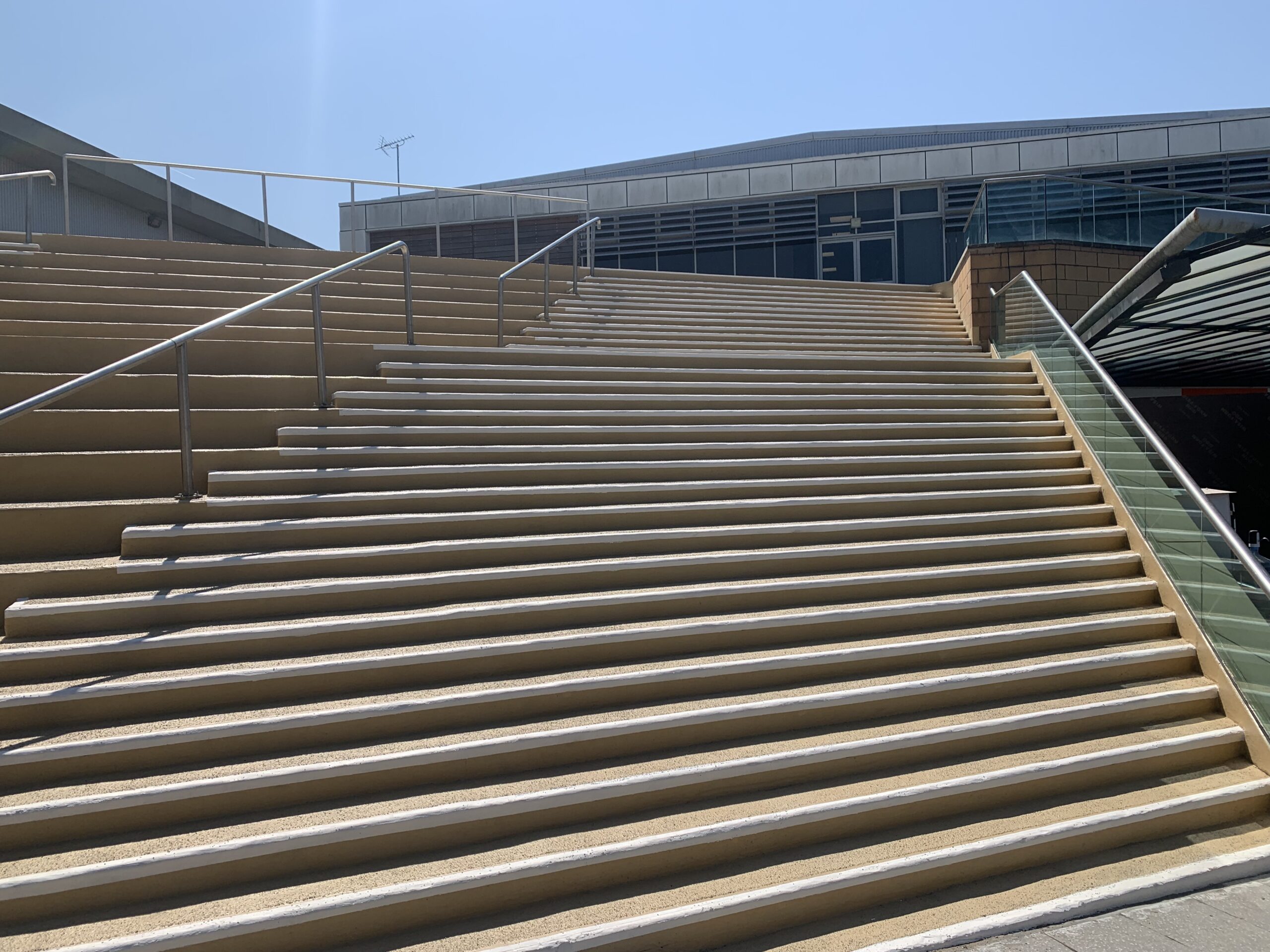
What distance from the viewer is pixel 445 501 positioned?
5.61 meters

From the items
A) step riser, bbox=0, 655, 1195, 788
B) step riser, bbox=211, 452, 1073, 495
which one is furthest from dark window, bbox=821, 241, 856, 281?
step riser, bbox=0, 655, 1195, 788

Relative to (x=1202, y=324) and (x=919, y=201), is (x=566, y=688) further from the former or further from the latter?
(x=919, y=201)

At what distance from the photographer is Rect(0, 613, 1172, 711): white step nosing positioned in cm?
388

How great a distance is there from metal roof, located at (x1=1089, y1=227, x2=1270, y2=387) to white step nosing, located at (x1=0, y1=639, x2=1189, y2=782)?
3030 millimetres

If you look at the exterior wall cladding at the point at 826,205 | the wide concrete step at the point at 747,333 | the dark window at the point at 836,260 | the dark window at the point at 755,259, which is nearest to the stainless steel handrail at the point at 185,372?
the wide concrete step at the point at 747,333

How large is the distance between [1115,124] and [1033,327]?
24088 millimetres

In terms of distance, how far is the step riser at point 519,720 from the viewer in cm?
363

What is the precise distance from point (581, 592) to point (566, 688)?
34.3 inches

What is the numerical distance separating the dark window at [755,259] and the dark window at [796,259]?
0.51ft

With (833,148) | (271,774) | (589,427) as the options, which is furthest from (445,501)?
(833,148)

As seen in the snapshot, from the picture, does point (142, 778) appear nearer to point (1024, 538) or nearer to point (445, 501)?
point (445, 501)

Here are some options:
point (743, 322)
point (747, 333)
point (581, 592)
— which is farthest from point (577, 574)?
point (743, 322)

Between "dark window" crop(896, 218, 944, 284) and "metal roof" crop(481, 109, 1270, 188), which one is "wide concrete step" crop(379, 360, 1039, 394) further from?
"metal roof" crop(481, 109, 1270, 188)

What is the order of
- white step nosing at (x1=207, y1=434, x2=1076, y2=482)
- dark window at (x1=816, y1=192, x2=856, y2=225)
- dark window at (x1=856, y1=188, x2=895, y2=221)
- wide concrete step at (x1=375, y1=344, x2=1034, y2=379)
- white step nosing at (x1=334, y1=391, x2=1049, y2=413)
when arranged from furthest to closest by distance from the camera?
dark window at (x1=816, y1=192, x2=856, y2=225)
dark window at (x1=856, y1=188, x2=895, y2=221)
wide concrete step at (x1=375, y1=344, x2=1034, y2=379)
white step nosing at (x1=334, y1=391, x2=1049, y2=413)
white step nosing at (x1=207, y1=434, x2=1076, y2=482)
